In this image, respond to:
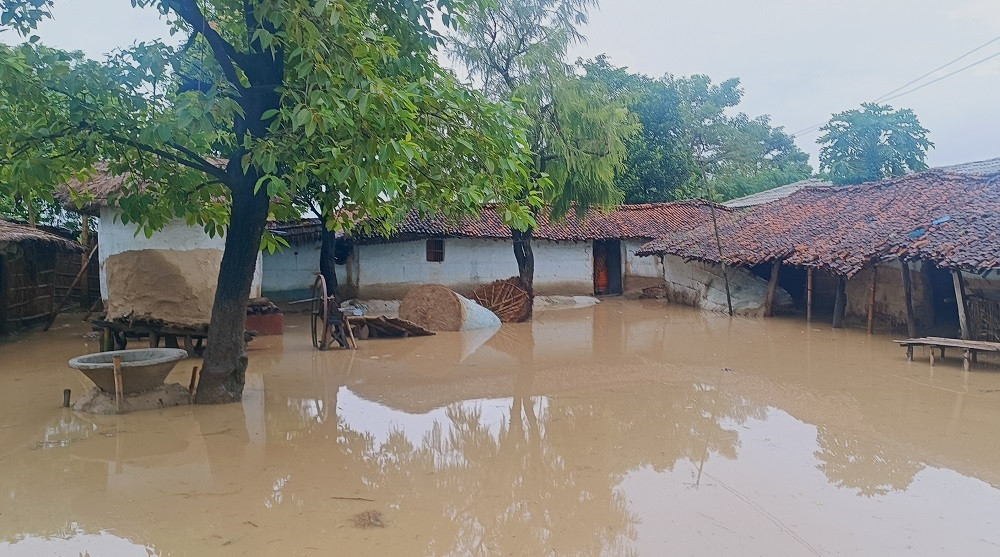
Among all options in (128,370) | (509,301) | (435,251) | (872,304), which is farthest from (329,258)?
(872,304)

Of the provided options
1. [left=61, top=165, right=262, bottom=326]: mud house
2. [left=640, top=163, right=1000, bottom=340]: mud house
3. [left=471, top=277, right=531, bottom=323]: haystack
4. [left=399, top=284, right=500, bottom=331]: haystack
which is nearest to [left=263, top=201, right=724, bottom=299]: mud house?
[left=471, top=277, right=531, bottom=323]: haystack

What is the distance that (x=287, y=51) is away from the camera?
21.9ft

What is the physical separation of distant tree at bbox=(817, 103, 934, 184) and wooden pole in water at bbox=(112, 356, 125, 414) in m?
22.4

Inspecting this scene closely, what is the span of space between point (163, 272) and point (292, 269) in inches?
338

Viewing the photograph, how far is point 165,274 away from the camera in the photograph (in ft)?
37.2

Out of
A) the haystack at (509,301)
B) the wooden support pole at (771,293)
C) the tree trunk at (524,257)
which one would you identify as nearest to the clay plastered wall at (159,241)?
the haystack at (509,301)

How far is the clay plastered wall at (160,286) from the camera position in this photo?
11.2 m

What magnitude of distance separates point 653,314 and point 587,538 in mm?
14860

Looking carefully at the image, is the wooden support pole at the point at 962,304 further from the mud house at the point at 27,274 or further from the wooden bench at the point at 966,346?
the mud house at the point at 27,274

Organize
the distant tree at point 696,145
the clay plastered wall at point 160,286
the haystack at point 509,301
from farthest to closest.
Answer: the distant tree at point 696,145
the haystack at point 509,301
the clay plastered wall at point 160,286

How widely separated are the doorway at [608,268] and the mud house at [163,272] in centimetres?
1542

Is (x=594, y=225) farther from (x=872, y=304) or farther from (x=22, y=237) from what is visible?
(x=22, y=237)

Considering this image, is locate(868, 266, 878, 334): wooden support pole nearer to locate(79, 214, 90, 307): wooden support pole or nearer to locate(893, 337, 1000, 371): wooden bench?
locate(893, 337, 1000, 371): wooden bench

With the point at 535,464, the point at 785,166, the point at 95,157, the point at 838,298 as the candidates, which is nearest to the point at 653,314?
the point at 838,298
